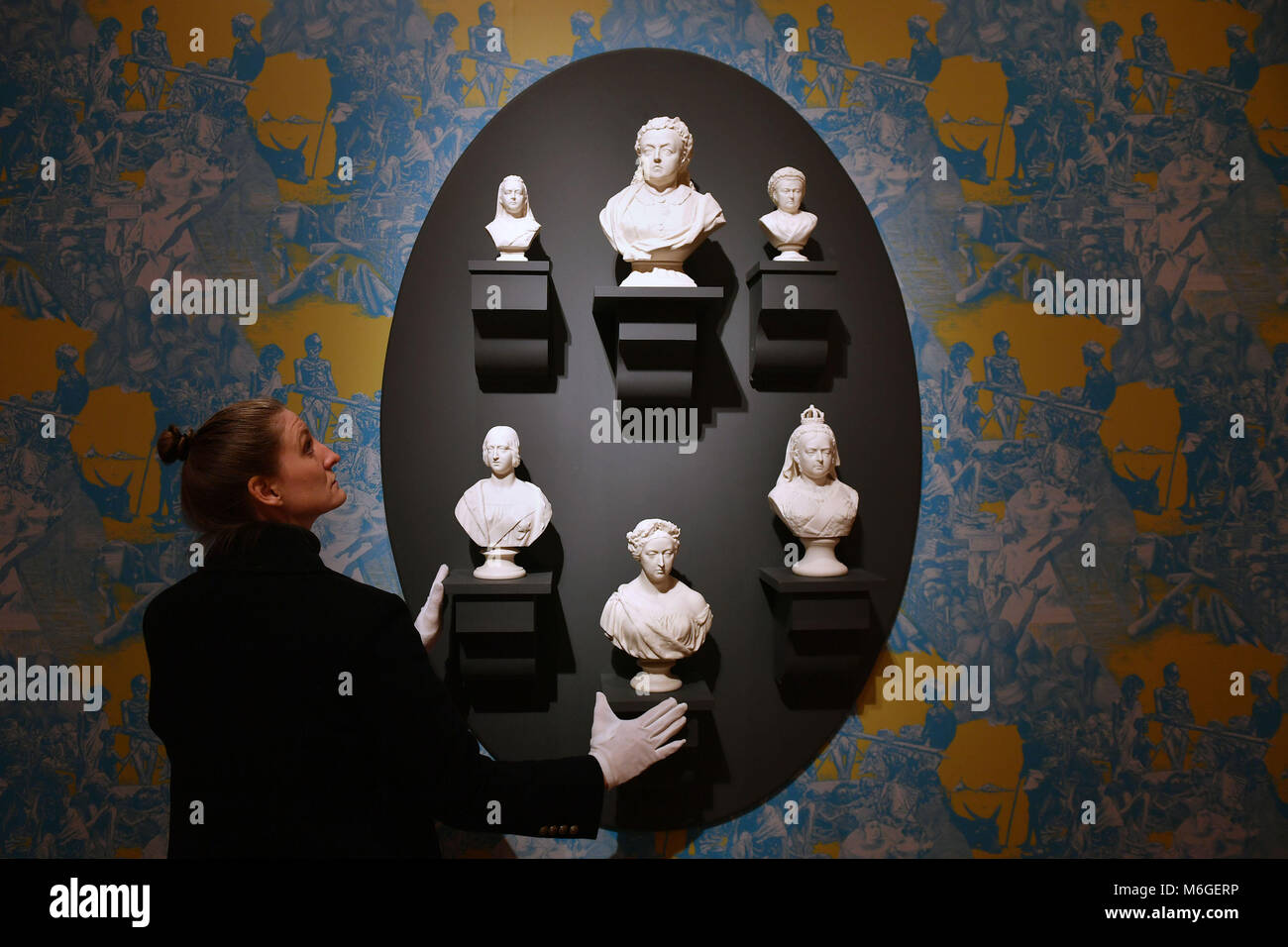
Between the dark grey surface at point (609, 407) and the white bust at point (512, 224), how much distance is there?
0.14 metres

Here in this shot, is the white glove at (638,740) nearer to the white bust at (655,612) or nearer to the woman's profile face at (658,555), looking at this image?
the white bust at (655,612)

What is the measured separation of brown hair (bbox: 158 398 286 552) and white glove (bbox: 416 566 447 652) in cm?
65

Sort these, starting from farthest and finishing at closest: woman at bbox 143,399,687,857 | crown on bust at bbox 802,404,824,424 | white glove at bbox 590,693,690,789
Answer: crown on bust at bbox 802,404,824,424, white glove at bbox 590,693,690,789, woman at bbox 143,399,687,857

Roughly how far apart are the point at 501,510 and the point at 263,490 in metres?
0.60

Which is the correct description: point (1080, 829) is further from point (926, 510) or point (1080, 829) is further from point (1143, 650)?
point (926, 510)

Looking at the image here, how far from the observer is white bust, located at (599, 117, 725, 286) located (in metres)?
2.01

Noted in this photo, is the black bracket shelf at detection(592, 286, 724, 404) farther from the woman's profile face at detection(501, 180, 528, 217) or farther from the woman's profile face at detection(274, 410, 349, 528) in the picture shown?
the woman's profile face at detection(274, 410, 349, 528)

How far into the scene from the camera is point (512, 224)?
2.08 metres

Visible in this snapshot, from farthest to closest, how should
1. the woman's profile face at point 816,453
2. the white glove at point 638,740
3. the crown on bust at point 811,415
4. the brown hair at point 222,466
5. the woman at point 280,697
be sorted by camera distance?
the crown on bust at point 811,415
the woman's profile face at point 816,453
the white glove at point 638,740
the brown hair at point 222,466
the woman at point 280,697

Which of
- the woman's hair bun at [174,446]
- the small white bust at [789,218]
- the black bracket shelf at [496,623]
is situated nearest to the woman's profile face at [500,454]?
the black bracket shelf at [496,623]

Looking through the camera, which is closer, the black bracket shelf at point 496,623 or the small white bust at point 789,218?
the black bracket shelf at point 496,623

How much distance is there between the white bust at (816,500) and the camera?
206cm

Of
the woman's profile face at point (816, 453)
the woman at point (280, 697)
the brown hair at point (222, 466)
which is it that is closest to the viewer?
the woman at point (280, 697)

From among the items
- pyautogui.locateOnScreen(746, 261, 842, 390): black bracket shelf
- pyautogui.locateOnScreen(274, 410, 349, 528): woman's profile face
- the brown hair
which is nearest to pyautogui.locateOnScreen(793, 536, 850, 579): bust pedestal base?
pyautogui.locateOnScreen(746, 261, 842, 390): black bracket shelf
